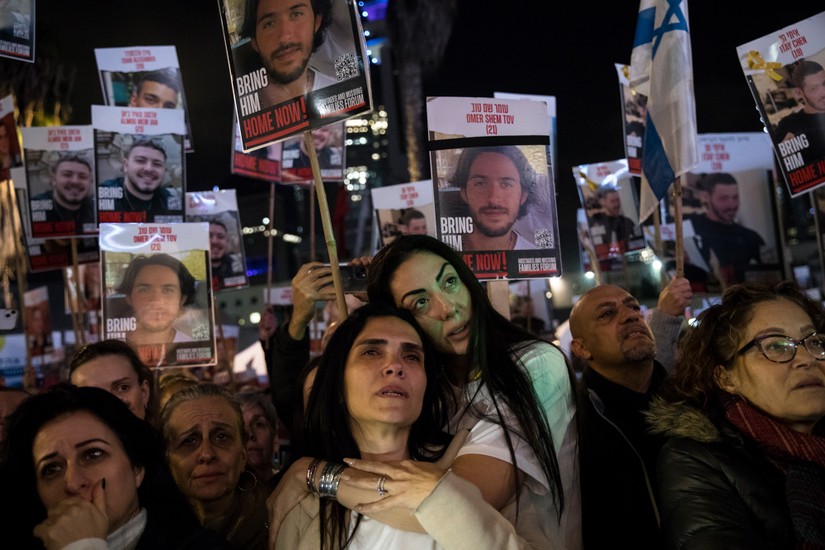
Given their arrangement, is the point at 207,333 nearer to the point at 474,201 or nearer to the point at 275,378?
the point at 275,378

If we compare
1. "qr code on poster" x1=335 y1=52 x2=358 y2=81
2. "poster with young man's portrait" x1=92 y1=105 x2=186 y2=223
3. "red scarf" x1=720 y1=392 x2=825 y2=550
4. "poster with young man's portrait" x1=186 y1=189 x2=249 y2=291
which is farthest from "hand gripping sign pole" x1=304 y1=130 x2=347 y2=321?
"poster with young man's portrait" x1=186 y1=189 x2=249 y2=291

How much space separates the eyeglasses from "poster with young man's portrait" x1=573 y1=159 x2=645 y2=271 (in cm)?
668

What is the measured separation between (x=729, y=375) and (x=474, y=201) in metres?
1.63

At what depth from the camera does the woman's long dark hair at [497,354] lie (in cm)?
233

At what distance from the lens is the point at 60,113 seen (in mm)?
12523

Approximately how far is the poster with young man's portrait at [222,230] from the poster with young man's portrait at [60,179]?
5.66ft

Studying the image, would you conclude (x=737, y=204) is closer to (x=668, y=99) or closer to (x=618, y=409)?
(x=668, y=99)

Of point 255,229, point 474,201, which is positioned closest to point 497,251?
point 474,201

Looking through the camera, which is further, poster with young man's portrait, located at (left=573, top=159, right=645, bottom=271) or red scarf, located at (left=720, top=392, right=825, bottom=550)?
poster with young man's portrait, located at (left=573, top=159, right=645, bottom=271)

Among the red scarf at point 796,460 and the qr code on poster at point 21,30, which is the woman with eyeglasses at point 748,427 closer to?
the red scarf at point 796,460

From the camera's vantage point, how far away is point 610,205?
908cm

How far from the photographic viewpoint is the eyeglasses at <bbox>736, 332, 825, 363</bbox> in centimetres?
240

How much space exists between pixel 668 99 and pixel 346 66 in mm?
1932

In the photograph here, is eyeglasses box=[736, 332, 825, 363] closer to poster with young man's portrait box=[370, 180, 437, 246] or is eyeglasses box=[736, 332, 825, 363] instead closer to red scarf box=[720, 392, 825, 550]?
red scarf box=[720, 392, 825, 550]
